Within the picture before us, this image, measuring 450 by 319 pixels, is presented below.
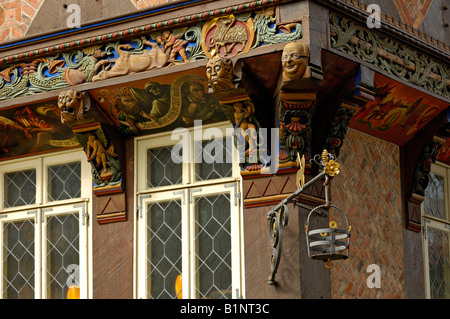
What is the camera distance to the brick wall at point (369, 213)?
13.6 metres

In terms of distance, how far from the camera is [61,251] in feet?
47.1

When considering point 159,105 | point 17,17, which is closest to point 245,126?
point 159,105

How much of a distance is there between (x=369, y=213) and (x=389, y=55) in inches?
71.0

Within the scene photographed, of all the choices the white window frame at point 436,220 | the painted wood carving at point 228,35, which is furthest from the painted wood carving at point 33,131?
the white window frame at point 436,220

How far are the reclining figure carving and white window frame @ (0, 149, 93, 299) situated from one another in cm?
138

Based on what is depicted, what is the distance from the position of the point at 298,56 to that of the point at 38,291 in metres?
4.19

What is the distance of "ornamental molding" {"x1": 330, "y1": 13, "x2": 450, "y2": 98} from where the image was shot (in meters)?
12.8

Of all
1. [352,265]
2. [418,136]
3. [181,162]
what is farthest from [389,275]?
[181,162]

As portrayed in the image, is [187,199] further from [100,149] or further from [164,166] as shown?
[100,149]

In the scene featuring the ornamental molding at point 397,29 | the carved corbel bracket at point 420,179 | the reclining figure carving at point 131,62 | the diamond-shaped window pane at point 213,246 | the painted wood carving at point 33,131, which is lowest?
the diamond-shaped window pane at point 213,246

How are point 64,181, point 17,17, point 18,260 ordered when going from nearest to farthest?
point 17,17 → point 64,181 → point 18,260

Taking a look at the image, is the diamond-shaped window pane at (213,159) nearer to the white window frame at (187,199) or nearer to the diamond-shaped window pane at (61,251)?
the white window frame at (187,199)

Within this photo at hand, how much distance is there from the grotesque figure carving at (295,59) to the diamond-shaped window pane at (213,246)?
5.90 feet

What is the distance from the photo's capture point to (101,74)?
529 inches
